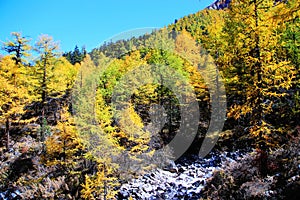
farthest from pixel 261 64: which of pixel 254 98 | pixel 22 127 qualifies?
pixel 22 127

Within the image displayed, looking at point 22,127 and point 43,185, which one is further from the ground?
point 22,127

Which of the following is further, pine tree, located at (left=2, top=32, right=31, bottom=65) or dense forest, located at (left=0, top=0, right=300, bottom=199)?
pine tree, located at (left=2, top=32, right=31, bottom=65)

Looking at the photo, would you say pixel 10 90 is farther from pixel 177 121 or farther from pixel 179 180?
pixel 179 180

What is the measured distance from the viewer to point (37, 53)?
28.7m

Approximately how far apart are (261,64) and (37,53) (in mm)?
23826

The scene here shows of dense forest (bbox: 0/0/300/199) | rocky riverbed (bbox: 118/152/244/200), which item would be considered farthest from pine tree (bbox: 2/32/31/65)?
rocky riverbed (bbox: 118/152/244/200)

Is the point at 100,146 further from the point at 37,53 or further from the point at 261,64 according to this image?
the point at 37,53

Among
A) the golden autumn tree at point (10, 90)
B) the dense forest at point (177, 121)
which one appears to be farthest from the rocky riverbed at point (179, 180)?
the golden autumn tree at point (10, 90)

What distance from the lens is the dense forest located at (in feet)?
46.3

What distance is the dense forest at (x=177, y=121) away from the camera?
14125 mm

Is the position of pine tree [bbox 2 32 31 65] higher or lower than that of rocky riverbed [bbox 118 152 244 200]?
higher

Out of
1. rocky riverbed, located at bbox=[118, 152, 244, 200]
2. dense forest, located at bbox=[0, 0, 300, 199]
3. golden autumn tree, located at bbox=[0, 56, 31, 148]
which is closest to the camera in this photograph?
dense forest, located at bbox=[0, 0, 300, 199]

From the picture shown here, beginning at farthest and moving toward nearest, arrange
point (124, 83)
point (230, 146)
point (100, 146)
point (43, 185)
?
point (124, 83)
point (230, 146)
point (43, 185)
point (100, 146)

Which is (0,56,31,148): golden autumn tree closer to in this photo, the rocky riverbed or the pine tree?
the pine tree
